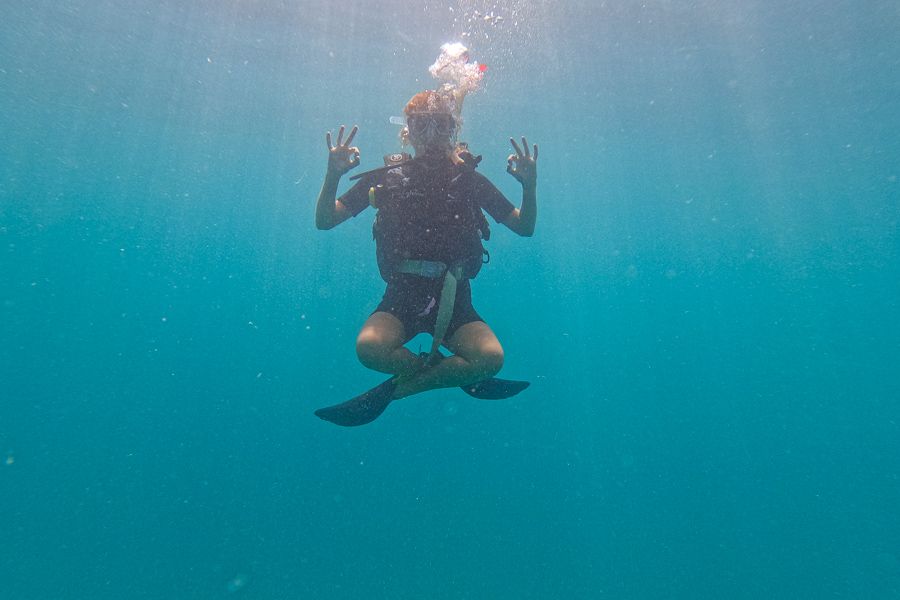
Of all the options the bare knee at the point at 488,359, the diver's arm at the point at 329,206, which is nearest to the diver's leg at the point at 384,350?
the bare knee at the point at 488,359

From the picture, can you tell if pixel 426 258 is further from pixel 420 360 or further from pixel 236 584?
pixel 236 584

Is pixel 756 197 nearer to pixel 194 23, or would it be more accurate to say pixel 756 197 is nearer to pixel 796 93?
pixel 796 93

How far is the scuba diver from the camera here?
410cm

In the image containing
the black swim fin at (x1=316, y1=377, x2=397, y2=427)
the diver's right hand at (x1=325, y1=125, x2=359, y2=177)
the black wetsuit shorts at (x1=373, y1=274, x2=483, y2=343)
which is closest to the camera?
the black swim fin at (x1=316, y1=377, x2=397, y2=427)

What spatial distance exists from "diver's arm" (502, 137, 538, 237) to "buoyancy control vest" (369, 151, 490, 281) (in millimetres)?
534

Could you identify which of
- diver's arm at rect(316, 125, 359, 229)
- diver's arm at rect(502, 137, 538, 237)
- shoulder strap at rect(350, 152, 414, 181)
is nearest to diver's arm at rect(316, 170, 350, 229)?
diver's arm at rect(316, 125, 359, 229)

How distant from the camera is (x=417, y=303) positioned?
461 cm

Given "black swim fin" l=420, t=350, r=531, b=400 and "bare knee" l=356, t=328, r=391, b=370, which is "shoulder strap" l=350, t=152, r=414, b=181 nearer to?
"bare knee" l=356, t=328, r=391, b=370

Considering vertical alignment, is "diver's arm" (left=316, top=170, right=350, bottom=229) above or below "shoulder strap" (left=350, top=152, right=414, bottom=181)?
below

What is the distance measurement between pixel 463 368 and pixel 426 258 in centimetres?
100

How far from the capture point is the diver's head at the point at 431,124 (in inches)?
169

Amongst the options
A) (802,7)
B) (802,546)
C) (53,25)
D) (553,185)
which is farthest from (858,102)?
(53,25)

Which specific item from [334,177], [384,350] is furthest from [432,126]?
[384,350]

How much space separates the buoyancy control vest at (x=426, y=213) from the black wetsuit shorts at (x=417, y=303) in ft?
0.91
